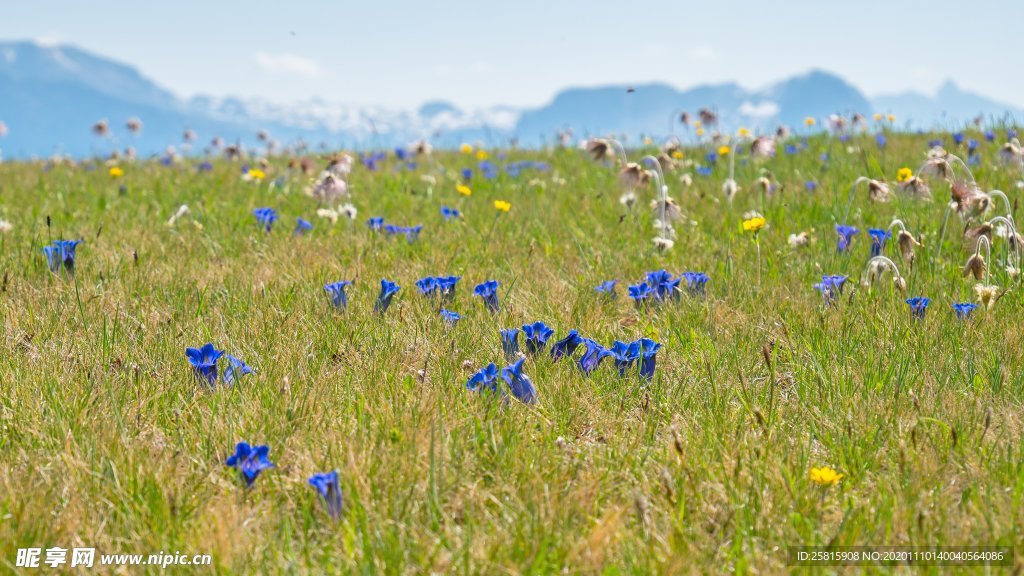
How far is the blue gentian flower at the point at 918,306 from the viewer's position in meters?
3.55

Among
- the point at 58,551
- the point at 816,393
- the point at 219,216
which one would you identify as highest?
the point at 219,216

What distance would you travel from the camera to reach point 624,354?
3.06m

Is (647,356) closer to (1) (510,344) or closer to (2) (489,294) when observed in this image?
(1) (510,344)

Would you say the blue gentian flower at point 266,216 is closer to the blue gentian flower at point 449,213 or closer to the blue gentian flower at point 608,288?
the blue gentian flower at point 449,213

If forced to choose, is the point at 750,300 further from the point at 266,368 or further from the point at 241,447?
the point at 241,447

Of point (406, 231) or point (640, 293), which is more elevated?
point (406, 231)

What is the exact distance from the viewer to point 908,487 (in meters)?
2.27

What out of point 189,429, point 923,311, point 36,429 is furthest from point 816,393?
point 36,429

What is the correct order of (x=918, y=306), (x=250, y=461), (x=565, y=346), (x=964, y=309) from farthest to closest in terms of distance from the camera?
(x=918, y=306)
(x=964, y=309)
(x=565, y=346)
(x=250, y=461)

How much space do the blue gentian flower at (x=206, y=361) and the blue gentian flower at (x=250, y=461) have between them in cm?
72

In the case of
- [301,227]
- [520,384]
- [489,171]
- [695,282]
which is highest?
[489,171]

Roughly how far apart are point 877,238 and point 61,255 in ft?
16.4

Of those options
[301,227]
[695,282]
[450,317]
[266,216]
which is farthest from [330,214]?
[695,282]

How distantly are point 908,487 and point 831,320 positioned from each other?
5.08 ft
